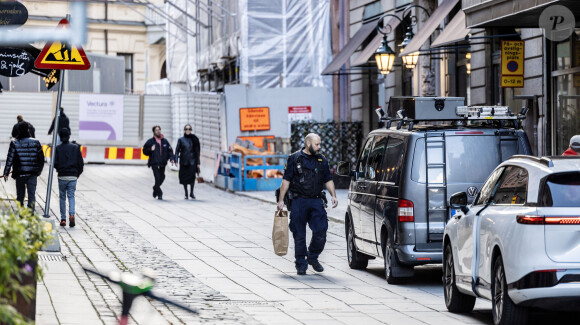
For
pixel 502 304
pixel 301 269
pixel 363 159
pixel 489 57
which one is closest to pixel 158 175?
pixel 489 57

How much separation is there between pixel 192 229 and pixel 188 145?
9.00m

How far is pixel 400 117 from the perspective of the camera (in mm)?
14242

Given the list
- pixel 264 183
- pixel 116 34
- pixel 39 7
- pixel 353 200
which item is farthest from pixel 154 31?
pixel 353 200

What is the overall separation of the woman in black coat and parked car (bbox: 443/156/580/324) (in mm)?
18484

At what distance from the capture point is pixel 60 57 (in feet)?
48.6

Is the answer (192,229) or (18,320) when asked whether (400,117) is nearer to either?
(192,229)

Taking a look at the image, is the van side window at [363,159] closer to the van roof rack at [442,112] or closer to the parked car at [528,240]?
the van roof rack at [442,112]

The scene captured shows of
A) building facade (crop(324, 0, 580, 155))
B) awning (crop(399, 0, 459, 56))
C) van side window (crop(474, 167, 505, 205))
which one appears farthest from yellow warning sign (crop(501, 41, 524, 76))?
van side window (crop(474, 167, 505, 205))

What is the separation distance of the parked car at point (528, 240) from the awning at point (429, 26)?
43.3 feet

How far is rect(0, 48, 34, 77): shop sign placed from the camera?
15.0 m

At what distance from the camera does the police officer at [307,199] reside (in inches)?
561

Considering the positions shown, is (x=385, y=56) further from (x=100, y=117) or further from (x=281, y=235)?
(x=100, y=117)

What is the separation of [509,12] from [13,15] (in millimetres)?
8261

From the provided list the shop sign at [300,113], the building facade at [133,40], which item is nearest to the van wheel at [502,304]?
→ the shop sign at [300,113]
